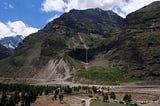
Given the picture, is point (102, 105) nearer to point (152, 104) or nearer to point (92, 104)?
point (92, 104)

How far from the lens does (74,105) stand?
179500mm

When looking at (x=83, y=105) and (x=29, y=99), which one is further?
(x=83, y=105)

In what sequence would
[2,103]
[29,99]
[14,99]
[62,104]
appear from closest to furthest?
[2,103]
[14,99]
[29,99]
[62,104]

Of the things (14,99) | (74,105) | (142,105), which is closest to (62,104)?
(74,105)

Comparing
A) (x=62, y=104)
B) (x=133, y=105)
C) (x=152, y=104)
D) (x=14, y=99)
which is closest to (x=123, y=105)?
(x=133, y=105)

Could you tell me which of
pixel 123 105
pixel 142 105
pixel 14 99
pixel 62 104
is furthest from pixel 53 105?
pixel 142 105

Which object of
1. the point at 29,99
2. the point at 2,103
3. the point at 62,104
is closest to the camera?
the point at 2,103

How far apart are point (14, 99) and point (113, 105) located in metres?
56.0

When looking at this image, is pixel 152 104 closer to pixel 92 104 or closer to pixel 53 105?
pixel 92 104

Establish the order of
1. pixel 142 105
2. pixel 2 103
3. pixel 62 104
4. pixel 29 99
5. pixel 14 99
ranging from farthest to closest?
pixel 142 105, pixel 62 104, pixel 29 99, pixel 14 99, pixel 2 103

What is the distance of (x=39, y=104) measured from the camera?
16962 cm

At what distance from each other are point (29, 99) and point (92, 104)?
38.6 m

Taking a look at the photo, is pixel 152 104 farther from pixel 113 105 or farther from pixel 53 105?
pixel 53 105

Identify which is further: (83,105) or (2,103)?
(83,105)
